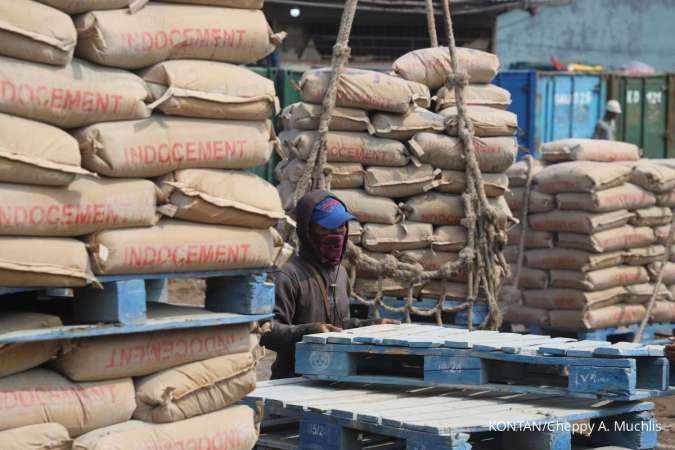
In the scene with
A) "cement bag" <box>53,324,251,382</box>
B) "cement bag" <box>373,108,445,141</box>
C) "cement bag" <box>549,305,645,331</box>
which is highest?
"cement bag" <box>373,108,445,141</box>

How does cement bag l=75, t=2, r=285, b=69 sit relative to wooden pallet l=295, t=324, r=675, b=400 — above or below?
above

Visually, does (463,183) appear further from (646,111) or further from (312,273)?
(646,111)

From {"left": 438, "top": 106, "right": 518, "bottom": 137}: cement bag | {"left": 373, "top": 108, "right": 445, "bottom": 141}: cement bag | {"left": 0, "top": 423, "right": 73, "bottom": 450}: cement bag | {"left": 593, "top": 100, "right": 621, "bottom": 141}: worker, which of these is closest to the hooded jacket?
{"left": 0, "top": 423, "right": 73, "bottom": 450}: cement bag

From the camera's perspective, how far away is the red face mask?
653 cm

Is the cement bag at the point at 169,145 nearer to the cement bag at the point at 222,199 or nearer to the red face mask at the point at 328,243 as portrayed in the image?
the cement bag at the point at 222,199

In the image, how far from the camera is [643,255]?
11.3 metres

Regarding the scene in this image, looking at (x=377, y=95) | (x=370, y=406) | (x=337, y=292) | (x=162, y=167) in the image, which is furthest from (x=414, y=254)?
(x=162, y=167)

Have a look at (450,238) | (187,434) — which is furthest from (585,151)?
(187,434)

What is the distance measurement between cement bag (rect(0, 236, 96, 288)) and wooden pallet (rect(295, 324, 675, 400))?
1556mm

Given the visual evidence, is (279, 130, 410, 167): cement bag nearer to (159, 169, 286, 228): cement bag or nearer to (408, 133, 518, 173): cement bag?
(408, 133, 518, 173): cement bag

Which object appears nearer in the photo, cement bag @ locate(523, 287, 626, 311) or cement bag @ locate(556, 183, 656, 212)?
cement bag @ locate(556, 183, 656, 212)

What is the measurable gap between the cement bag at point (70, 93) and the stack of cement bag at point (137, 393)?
75 cm

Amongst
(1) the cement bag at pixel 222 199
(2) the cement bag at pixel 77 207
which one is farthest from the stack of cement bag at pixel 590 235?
(2) the cement bag at pixel 77 207

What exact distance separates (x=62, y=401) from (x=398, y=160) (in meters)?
4.47
